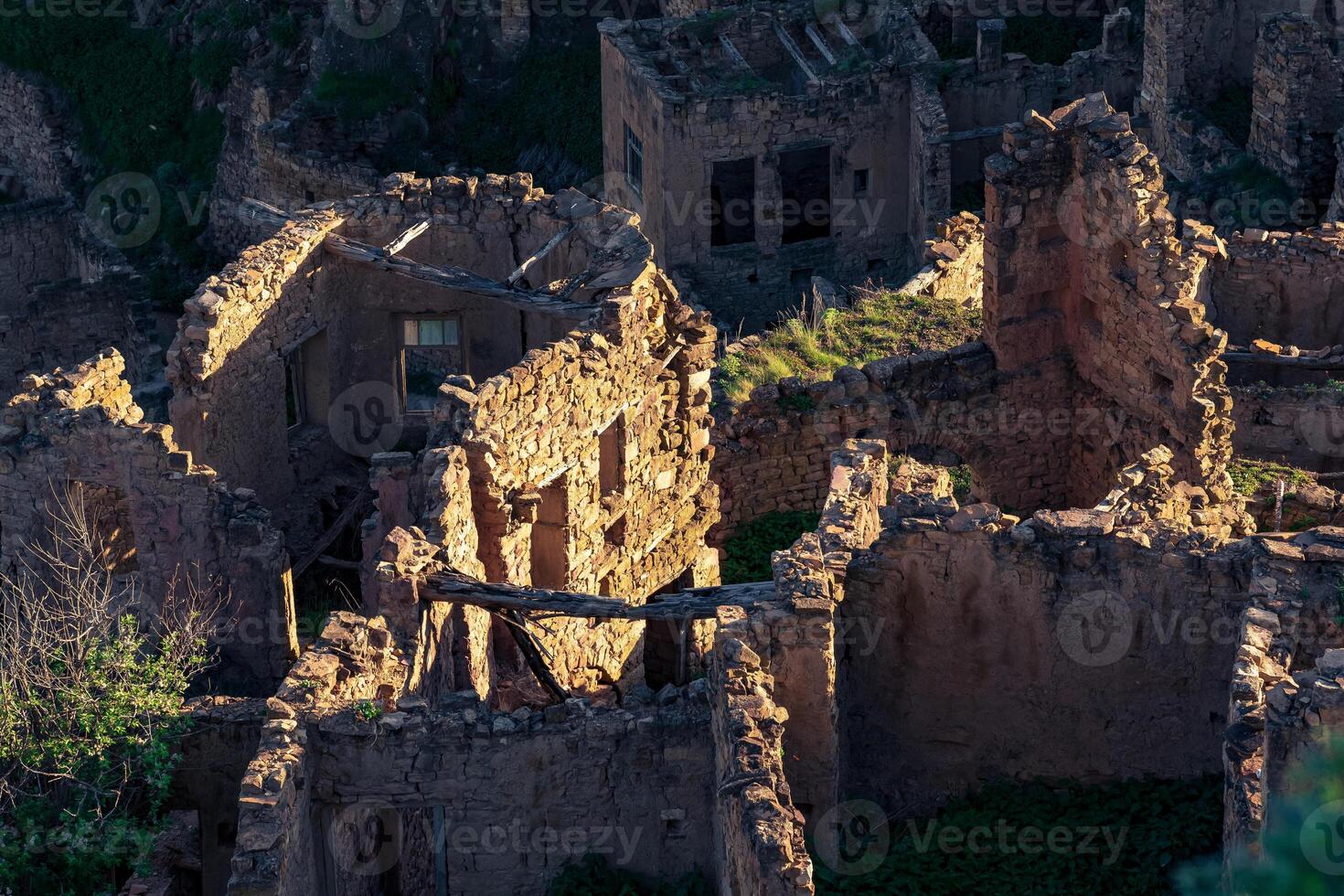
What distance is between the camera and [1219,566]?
21.8 m

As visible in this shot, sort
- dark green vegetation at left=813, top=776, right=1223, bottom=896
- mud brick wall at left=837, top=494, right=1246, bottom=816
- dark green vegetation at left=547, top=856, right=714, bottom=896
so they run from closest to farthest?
dark green vegetation at left=547, top=856, right=714, bottom=896, dark green vegetation at left=813, top=776, right=1223, bottom=896, mud brick wall at left=837, top=494, right=1246, bottom=816

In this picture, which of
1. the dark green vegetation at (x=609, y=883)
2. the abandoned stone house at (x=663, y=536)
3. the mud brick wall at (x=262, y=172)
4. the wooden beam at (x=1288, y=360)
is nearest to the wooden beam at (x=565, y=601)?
the abandoned stone house at (x=663, y=536)

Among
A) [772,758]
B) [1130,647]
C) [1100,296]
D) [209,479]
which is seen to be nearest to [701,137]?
[1100,296]

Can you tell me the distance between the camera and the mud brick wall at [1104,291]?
2678cm

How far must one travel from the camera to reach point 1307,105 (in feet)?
117

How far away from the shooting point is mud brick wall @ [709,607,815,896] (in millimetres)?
18344

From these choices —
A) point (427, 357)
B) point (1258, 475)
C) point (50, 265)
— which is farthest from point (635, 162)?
point (1258, 475)

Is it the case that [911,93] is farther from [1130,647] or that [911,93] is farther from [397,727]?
[397,727]

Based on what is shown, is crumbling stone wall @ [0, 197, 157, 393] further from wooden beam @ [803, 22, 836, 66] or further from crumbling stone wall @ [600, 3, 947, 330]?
wooden beam @ [803, 22, 836, 66]

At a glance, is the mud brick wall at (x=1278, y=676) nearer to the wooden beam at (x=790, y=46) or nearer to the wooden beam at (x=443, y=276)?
the wooden beam at (x=443, y=276)

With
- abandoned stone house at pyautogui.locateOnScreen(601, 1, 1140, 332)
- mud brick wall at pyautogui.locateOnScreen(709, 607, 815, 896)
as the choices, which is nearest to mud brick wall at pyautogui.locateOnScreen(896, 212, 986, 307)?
abandoned stone house at pyautogui.locateOnScreen(601, 1, 1140, 332)

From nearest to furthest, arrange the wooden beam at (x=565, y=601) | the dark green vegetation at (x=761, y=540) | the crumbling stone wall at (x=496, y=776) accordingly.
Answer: the crumbling stone wall at (x=496, y=776) < the wooden beam at (x=565, y=601) < the dark green vegetation at (x=761, y=540)

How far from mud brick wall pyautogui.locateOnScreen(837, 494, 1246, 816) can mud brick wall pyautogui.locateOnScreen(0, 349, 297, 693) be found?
17.9ft

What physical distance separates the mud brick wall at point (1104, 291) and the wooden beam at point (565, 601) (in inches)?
204
